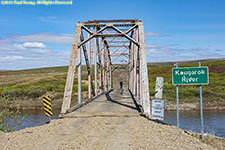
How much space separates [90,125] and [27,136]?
8.47 feet

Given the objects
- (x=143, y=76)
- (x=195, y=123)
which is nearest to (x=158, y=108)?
(x=143, y=76)

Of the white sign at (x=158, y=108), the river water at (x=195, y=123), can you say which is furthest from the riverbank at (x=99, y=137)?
the river water at (x=195, y=123)

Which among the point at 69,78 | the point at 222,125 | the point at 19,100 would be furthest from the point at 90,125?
the point at 19,100

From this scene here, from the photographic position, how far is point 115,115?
12.2 m

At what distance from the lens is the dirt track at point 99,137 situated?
23.2 feet

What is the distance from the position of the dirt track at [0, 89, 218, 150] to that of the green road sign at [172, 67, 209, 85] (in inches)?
85.4

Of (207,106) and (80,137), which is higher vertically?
(80,137)

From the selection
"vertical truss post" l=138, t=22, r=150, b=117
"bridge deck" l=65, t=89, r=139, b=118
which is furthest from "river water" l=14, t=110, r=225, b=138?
"vertical truss post" l=138, t=22, r=150, b=117

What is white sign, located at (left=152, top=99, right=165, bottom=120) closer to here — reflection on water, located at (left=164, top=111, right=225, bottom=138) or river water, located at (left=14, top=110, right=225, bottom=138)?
reflection on water, located at (left=164, top=111, right=225, bottom=138)

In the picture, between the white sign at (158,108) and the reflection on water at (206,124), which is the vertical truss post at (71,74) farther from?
the reflection on water at (206,124)

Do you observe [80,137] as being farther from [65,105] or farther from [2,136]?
[65,105]

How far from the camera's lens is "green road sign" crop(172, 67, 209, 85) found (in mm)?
10055

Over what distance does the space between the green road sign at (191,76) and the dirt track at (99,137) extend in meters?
2.17

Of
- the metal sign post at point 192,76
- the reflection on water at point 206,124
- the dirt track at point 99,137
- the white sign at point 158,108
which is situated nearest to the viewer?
the dirt track at point 99,137
